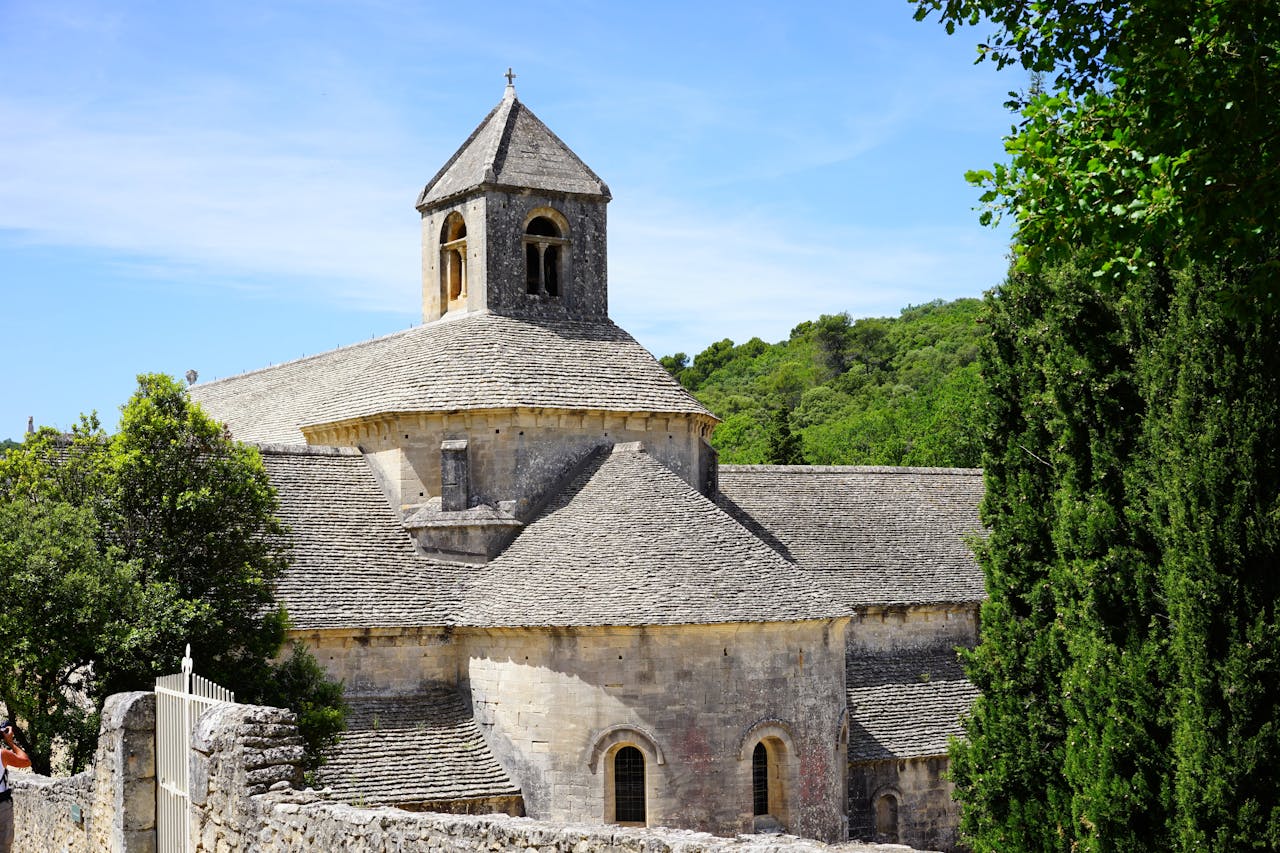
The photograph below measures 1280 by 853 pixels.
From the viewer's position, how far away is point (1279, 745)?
1167 centimetres

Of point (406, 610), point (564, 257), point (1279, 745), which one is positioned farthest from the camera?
point (564, 257)

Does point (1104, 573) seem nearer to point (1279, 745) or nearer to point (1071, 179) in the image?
point (1279, 745)

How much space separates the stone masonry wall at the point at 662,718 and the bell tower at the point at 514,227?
876 cm

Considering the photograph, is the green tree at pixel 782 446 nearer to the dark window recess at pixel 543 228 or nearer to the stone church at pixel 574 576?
the stone church at pixel 574 576

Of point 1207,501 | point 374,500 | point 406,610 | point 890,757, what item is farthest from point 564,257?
point 1207,501

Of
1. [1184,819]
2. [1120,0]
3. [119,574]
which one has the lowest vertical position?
[1184,819]

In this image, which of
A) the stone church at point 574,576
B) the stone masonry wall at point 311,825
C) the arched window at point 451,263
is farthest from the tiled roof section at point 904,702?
the stone masonry wall at point 311,825

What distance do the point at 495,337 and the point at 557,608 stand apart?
23.0 ft

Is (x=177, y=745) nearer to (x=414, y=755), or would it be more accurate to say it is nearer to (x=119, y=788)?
(x=119, y=788)

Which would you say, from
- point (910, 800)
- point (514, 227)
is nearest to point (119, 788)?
point (910, 800)

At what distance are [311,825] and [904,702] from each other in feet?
60.5

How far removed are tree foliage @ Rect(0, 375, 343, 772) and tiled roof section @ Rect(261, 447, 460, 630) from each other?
241cm

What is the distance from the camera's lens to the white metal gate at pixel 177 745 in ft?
39.2

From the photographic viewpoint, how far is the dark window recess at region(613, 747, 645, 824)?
2195cm
